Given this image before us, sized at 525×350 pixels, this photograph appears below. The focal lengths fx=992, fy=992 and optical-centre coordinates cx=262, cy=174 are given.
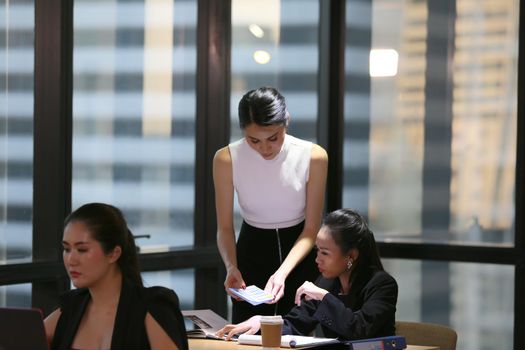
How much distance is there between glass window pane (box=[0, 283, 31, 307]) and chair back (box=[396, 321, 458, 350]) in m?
1.93

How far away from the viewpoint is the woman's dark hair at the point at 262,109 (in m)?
4.00

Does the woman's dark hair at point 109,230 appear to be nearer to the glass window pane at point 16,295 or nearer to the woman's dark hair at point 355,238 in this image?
the woman's dark hair at point 355,238

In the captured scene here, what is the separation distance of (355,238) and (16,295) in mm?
1889

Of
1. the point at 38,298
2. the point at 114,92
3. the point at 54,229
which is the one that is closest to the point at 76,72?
the point at 114,92

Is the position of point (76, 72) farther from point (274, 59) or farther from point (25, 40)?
point (274, 59)

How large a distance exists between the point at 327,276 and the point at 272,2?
2.55 m

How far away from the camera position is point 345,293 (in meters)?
3.76

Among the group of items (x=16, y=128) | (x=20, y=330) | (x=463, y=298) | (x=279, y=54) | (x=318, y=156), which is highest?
(x=279, y=54)

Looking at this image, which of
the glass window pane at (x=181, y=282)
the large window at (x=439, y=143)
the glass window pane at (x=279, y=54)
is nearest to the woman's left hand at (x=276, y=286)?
the glass window pane at (x=181, y=282)

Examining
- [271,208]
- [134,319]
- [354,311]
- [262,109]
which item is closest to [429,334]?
[354,311]

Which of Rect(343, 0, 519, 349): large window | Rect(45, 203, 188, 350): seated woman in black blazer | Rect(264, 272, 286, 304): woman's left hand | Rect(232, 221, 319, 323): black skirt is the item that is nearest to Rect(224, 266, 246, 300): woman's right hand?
Rect(264, 272, 286, 304): woman's left hand

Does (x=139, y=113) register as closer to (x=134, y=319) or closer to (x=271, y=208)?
(x=271, y=208)

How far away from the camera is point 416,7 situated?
5836mm

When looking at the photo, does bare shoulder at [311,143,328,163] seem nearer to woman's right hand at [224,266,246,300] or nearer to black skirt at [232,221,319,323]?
black skirt at [232,221,319,323]
